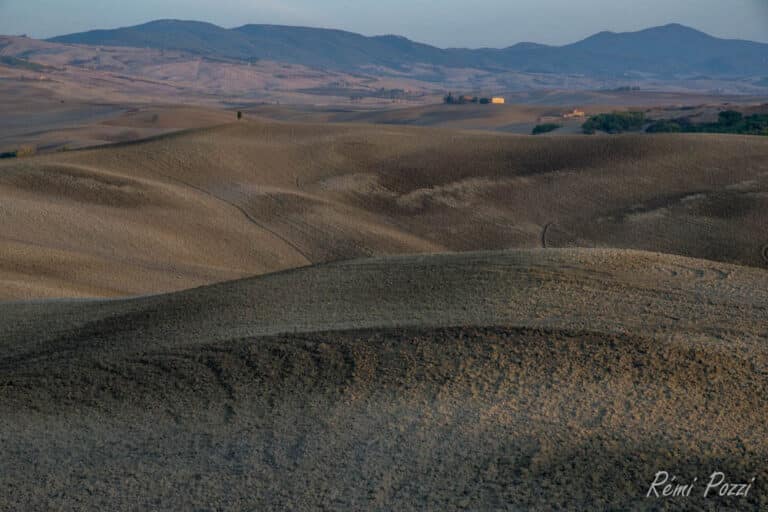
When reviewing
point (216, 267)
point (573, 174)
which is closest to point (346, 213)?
point (216, 267)

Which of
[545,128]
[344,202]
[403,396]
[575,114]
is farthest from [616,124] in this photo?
[403,396]

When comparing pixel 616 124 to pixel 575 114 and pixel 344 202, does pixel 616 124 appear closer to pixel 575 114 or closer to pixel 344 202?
pixel 575 114

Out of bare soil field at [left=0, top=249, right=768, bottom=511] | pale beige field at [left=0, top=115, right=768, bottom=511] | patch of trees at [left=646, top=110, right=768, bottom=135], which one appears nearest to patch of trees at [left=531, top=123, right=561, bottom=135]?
patch of trees at [left=646, top=110, right=768, bottom=135]

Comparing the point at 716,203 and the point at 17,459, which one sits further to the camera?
the point at 716,203

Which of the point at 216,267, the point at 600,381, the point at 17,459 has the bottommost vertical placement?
the point at 216,267

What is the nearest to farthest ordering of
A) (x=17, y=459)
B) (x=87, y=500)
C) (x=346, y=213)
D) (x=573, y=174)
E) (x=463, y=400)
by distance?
1. (x=87, y=500)
2. (x=17, y=459)
3. (x=463, y=400)
4. (x=346, y=213)
5. (x=573, y=174)

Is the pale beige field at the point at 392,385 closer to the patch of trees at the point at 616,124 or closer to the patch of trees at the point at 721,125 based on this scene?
the patch of trees at the point at 721,125

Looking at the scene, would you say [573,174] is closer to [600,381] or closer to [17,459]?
[600,381]
